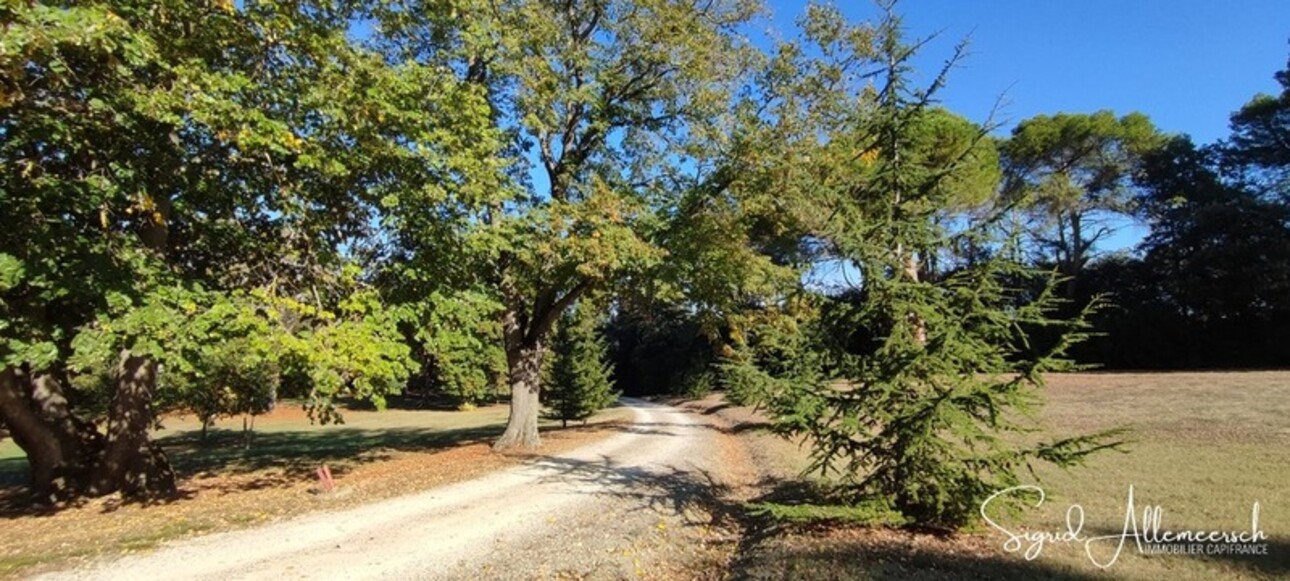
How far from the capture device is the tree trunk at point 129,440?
1106 cm

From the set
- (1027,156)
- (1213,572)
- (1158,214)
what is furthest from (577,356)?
(1158,214)

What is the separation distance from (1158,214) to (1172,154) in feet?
11.7

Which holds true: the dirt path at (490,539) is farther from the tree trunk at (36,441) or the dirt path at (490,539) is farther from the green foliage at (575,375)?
the green foliage at (575,375)

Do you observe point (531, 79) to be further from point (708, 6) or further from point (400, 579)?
point (400, 579)

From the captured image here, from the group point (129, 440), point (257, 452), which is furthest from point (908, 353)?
point (257, 452)

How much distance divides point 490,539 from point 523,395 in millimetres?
9085

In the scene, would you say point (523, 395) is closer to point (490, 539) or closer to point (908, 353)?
point (490, 539)

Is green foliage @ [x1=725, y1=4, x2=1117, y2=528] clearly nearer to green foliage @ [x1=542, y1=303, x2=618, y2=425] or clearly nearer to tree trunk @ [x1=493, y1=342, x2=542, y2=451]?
tree trunk @ [x1=493, y1=342, x2=542, y2=451]

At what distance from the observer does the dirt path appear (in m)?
6.99

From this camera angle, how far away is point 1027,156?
40250 millimetres

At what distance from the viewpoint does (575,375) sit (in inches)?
1105

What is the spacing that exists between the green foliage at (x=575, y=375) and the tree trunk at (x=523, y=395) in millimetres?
9180

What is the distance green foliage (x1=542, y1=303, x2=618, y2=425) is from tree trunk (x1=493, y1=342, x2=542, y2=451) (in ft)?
30.1

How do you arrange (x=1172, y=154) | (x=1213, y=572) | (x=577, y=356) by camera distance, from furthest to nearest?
(x=1172, y=154), (x=577, y=356), (x=1213, y=572)
